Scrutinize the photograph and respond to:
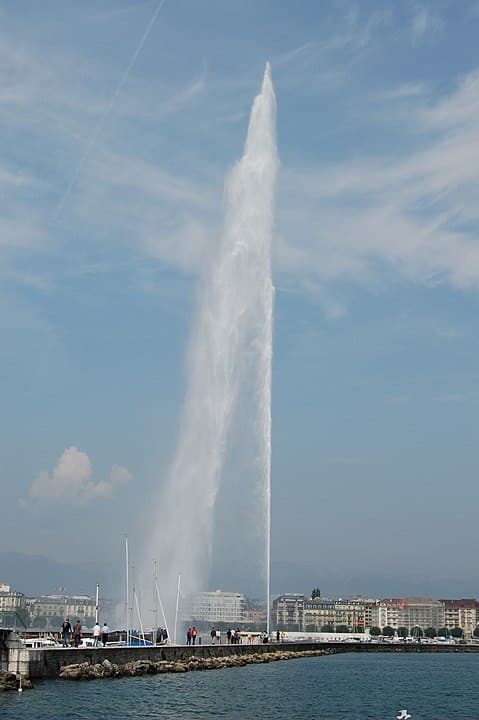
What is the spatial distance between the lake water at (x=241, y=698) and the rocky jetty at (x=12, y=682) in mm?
629

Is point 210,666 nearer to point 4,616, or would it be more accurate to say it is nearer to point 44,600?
point 4,616

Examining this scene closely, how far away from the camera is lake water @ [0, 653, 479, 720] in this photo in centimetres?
3303

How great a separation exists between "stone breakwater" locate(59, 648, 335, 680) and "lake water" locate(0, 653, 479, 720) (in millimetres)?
778

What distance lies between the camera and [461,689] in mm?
55312

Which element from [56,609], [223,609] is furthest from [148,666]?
[223,609]

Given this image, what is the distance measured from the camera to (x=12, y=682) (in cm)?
3675

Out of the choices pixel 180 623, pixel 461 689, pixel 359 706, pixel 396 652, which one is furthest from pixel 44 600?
pixel 396 652

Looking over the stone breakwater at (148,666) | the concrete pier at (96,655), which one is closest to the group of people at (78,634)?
the concrete pier at (96,655)

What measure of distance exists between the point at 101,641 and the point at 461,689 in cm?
2191

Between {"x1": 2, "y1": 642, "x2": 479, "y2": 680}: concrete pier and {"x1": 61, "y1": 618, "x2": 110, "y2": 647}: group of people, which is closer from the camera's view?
{"x1": 2, "y1": 642, "x2": 479, "y2": 680}: concrete pier

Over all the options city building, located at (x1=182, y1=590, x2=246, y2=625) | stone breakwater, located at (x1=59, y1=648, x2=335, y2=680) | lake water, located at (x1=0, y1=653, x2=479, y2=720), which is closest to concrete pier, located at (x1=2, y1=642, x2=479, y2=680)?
stone breakwater, located at (x1=59, y1=648, x2=335, y2=680)

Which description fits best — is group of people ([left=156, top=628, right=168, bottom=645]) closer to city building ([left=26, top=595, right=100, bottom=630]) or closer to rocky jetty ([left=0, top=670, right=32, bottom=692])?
city building ([left=26, top=595, right=100, bottom=630])

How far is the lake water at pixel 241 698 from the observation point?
1300 inches

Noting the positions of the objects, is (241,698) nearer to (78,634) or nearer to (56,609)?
(78,634)
